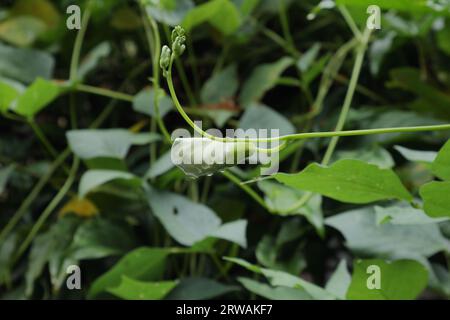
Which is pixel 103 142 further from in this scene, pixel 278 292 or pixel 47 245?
pixel 278 292

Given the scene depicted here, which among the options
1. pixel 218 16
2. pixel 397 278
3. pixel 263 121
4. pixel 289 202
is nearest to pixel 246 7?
pixel 218 16

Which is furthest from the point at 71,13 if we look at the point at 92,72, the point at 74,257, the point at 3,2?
the point at 74,257

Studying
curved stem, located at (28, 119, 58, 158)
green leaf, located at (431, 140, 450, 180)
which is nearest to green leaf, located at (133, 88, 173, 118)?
curved stem, located at (28, 119, 58, 158)

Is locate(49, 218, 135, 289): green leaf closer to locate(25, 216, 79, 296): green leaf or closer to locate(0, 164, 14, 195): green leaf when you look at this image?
locate(25, 216, 79, 296): green leaf

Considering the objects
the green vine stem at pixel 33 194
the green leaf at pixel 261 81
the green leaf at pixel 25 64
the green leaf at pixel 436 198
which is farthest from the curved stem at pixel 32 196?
the green leaf at pixel 436 198

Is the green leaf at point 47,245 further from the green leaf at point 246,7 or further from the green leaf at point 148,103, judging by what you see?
the green leaf at point 246,7

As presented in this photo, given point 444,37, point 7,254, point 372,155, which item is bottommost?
point 7,254
